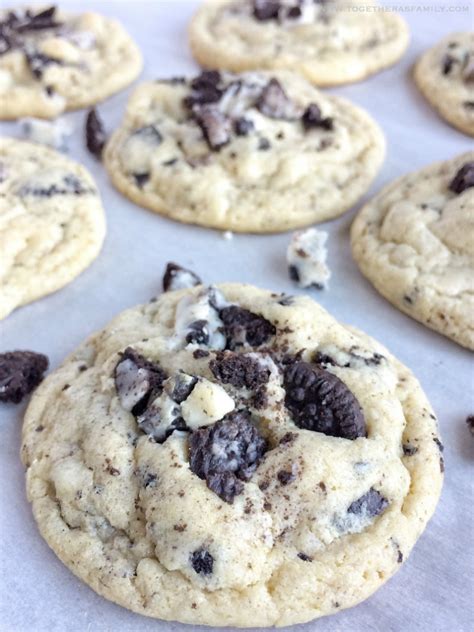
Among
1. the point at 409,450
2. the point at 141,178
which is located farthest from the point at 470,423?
the point at 141,178

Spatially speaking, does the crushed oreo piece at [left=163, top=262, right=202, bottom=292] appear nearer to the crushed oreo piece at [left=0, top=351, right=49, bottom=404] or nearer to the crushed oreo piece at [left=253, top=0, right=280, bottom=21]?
the crushed oreo piece at [left=0, top=351, right=49, bottom=404]

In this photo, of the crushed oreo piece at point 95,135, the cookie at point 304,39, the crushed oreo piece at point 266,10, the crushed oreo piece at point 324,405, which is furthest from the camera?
the crushed oreo piece at point 266,10

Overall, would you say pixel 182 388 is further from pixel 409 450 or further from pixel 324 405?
pixel 409 450

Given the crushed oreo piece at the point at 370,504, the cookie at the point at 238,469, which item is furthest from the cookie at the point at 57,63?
the crushed oreo piece at the point at 370,504

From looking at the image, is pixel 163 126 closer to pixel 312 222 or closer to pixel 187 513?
pixel 312 222

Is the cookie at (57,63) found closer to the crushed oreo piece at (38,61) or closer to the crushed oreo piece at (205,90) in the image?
the crushed oreo piece at (38,61)

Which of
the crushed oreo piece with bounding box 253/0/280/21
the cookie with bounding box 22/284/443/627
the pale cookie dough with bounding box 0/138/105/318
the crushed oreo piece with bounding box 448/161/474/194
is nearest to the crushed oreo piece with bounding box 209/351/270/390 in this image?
the cookie with bounding box 22/284/443/627
